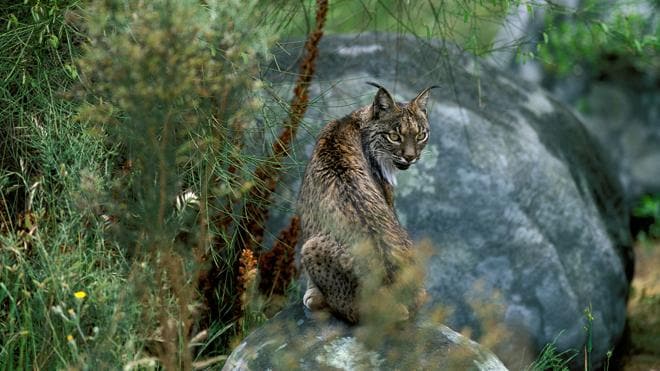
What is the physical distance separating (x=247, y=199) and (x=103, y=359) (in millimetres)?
1776

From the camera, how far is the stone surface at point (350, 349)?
4062 millimetres

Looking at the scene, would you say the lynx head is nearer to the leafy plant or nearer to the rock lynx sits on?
the rock lynx sits on

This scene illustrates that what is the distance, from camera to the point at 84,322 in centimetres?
446

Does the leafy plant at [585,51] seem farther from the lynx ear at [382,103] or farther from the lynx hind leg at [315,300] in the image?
the lynx hind leg at [315,300]

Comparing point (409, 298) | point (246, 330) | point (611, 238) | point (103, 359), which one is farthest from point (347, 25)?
point (103, 359)

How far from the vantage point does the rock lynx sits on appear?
4.17 m

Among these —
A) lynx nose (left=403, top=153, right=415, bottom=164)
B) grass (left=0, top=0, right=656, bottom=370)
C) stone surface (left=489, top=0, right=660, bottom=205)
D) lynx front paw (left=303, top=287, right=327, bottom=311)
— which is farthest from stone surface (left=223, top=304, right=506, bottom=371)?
stone surface (left=489, top=0, right=660, bottom=205)

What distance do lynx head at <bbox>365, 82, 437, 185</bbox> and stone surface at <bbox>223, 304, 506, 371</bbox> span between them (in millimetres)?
757

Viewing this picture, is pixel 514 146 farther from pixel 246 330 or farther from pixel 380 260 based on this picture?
pixel 380 260

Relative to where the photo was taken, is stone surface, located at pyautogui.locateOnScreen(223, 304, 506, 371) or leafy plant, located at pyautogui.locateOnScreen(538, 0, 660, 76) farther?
leafy plant, located at pyautogui.locateOnScreen(538, 0, 660, 76)

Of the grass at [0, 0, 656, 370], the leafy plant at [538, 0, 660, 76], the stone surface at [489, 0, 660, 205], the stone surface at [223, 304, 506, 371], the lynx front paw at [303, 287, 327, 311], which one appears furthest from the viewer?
the stone surface at [489, 0, 660, 205]

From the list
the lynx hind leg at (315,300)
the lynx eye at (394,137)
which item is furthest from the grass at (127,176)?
the lynx eye at (394,137)

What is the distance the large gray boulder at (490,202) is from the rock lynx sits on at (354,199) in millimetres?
949

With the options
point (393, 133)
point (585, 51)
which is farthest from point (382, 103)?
point (585, 51)
